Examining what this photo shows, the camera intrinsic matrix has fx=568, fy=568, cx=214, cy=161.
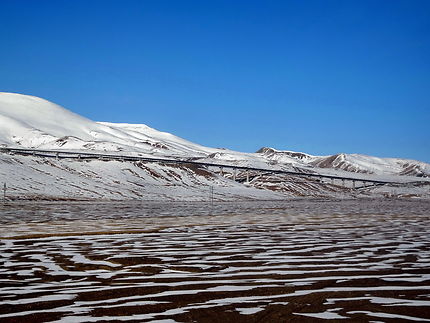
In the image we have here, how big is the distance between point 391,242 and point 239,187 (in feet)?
581

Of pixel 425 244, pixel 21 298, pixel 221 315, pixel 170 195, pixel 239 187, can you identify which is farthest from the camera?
pixel 239 187

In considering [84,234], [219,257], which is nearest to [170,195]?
[84,234]

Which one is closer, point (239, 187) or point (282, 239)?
point (282, 239)

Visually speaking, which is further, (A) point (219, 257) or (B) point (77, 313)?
(A) point (219, 257)

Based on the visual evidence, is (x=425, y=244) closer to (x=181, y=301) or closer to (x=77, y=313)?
(x=181, y=301)

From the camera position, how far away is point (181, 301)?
10.6 m

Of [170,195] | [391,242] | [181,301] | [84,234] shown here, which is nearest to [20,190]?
[170,195]

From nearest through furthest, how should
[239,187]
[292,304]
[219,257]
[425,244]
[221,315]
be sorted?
1. [221,315]
2. [292,304]
3. [219,257]
4. [425,244]
5. [239,187]

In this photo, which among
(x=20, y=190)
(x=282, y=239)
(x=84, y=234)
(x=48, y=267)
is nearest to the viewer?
(x=48, y=267)

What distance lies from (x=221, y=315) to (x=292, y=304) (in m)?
1.54

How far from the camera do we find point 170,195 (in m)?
154

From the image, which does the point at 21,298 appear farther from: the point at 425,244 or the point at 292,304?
the point at 425,244

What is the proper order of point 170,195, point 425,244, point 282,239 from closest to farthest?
point 425,244
point 282,239
point 170,195

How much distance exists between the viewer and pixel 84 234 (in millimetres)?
27359
